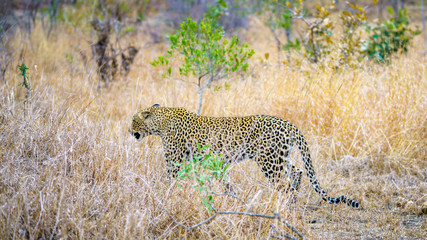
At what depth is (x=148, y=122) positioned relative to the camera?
4.73 meters

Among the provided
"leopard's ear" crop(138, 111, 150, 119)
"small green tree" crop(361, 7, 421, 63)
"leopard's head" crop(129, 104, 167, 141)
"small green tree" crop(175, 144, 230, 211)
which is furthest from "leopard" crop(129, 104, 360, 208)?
"small green tree" crop(361, 7, 421, 63)

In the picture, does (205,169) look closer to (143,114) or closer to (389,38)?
(143,114)

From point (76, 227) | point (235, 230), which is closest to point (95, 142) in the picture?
point (76, 227)

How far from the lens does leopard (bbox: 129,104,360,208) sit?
412 centimetres

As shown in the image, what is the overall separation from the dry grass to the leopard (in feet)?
0.61

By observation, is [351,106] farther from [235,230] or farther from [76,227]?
[76,227]

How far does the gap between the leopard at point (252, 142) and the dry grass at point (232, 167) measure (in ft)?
0.61

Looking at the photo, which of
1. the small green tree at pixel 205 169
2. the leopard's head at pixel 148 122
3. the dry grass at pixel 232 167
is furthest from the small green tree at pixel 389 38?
the small green tree at pixel 205 169

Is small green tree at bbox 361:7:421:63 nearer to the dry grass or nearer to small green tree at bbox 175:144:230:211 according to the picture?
the dry grass

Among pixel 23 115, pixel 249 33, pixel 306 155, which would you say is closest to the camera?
pixel 306 155

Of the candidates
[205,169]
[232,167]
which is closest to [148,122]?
[232,167]

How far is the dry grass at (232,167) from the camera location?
3.24m

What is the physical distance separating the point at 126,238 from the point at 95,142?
1.48 m

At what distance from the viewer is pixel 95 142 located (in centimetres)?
421
